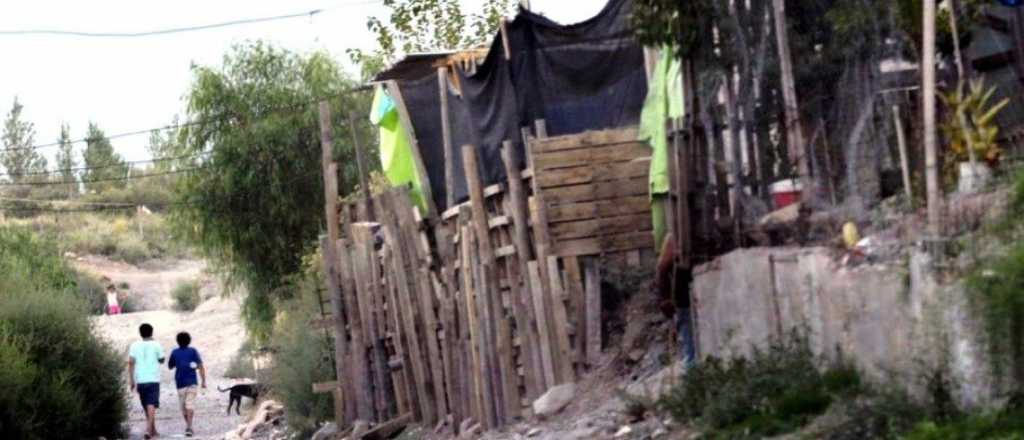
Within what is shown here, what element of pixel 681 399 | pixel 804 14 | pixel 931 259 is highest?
pixel 804 14

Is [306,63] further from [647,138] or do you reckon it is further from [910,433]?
[910,433]

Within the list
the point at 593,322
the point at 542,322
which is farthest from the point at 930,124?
the point at 542,322

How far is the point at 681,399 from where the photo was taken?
41.1 ft

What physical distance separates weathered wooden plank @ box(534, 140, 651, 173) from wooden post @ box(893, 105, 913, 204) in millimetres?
4669

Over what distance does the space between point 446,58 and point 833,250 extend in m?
10.2

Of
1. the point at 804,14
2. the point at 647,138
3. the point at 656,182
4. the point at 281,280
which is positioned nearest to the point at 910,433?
the point at 804,14

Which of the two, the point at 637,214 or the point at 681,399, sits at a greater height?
the point at 637,214

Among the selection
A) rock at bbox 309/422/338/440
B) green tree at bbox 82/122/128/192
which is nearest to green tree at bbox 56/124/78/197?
green tree at bbox 82/122/128/192

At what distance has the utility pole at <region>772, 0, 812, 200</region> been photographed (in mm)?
12406

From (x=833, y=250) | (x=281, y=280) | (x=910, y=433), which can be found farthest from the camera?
(x=281, y=280)

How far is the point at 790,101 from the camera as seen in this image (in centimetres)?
1245

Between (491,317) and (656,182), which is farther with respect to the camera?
(491,317)

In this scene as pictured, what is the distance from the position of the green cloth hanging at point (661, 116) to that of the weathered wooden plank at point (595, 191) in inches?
18.6

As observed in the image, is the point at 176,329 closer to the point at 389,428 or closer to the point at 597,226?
the point at 389,428
